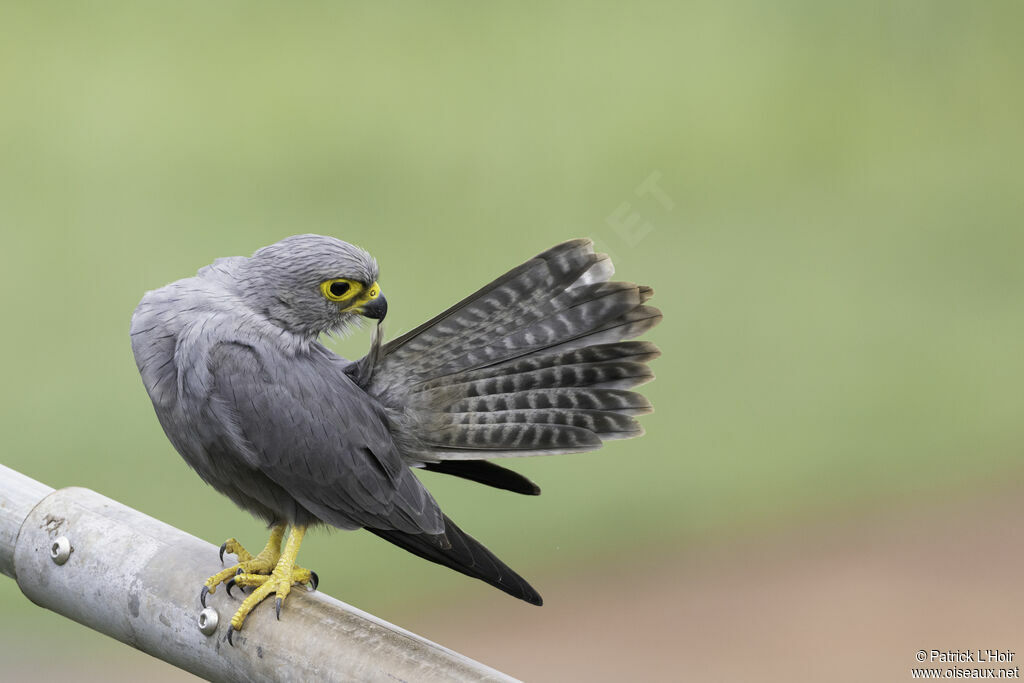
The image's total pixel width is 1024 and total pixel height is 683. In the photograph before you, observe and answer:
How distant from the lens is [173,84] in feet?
22.1

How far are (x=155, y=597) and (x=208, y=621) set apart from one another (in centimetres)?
10

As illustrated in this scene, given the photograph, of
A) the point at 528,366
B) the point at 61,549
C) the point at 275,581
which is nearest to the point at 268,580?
the point at 275,581

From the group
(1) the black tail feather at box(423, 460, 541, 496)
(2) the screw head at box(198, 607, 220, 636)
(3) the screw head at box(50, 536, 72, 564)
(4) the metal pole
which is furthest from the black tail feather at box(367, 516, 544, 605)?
(3) the screw head at box(50, 536, 72, 564)

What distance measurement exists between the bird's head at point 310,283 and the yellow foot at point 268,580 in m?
0.43

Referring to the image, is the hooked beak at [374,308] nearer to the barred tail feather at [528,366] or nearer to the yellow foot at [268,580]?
the barred tail feather at [528,366]

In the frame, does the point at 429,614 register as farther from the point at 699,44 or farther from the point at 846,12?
the point at 846,12

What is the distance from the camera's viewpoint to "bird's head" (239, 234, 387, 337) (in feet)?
6.73

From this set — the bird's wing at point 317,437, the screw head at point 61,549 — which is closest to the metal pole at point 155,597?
the screw head at point 61,549

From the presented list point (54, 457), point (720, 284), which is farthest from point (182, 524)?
point (720, 284)

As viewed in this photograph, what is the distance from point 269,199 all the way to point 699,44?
306 cm

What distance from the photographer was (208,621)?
6.26 feet

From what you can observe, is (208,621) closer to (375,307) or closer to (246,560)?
(246,560)

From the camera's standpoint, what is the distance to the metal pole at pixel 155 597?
1.85m

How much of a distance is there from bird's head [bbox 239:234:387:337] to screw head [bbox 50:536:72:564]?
52cm
